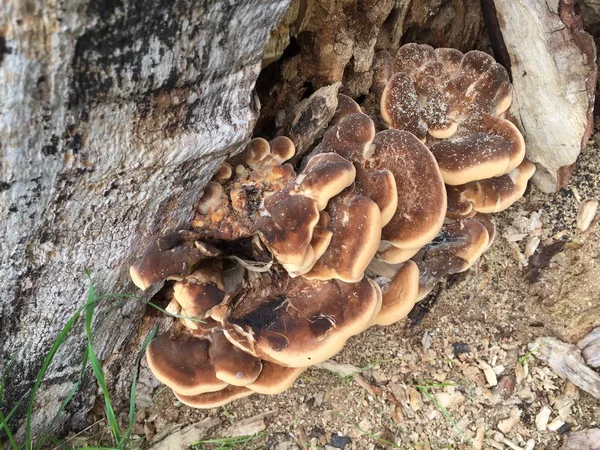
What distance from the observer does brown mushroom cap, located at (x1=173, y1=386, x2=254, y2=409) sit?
256 cm

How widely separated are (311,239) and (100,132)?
88cm

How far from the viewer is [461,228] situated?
112 inches

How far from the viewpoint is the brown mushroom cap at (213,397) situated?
2.56 m

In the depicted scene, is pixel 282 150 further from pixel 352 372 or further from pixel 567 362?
pixel 567 362

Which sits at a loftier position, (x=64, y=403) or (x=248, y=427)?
(x=64, y=403)

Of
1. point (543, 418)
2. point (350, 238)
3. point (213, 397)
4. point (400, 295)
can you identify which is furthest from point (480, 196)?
point (213, 397)

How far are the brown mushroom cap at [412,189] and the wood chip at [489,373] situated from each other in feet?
3.67

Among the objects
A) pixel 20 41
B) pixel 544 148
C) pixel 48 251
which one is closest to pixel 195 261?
pixel 48 251

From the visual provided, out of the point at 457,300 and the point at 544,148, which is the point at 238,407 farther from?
the point at 544,148

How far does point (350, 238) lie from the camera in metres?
2.14

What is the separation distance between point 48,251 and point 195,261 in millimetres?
563

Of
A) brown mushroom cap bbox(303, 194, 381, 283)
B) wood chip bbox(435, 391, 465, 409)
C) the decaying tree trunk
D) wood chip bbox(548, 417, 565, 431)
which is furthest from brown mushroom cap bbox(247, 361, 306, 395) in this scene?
wood chip bbox(548, 417, 565, 431)

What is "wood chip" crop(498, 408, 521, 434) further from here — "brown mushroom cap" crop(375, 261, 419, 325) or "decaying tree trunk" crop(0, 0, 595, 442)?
"decaying tree trunk" crop(0, 0, 595, 442)

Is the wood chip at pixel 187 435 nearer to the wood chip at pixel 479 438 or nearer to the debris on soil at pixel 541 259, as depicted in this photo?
the wood chip at pixel 479 438
